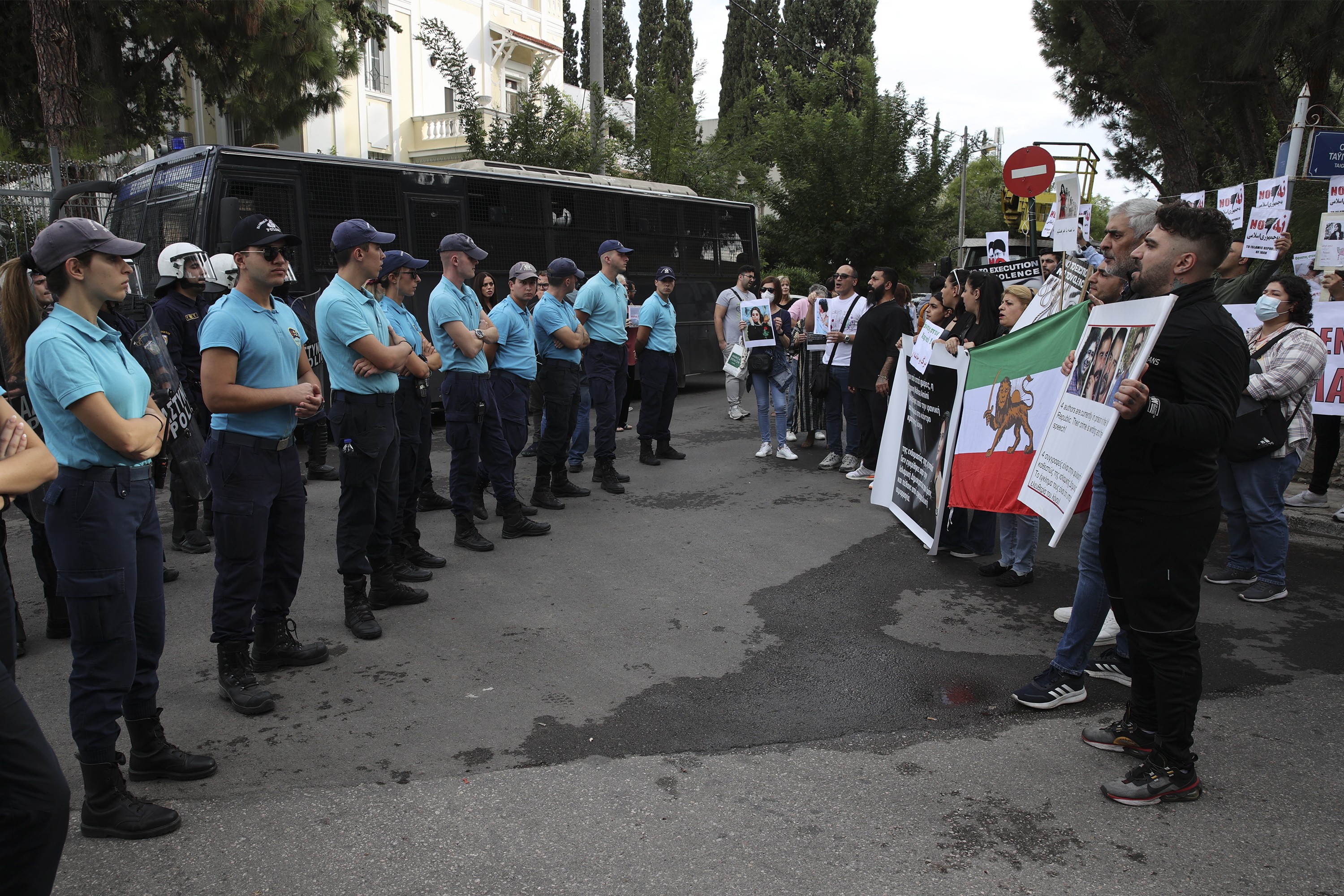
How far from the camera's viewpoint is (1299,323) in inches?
226

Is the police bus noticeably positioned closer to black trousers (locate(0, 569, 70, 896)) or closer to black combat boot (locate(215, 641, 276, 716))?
black combat boot (locate(215, 641, 276, 716))

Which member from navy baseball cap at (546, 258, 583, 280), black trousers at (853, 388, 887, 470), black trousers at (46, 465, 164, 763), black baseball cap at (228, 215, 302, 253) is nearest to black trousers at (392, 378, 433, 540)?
black baseball cap at (228, 215, 302, 253)

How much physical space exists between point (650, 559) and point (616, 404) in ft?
9.26

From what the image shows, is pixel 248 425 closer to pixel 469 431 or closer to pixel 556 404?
pixel 469 431

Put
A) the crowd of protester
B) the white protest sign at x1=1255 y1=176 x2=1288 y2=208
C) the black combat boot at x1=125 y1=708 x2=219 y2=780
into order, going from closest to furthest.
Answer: the crowd of protester → the black combat boot at x1=125 y1=708 x2=219 y2=780 → the white protest sign at x1=1255 y1=176 x2=1288 y2=208

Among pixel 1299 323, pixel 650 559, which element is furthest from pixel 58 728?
pixel 1299 323

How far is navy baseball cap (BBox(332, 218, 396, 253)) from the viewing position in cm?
476

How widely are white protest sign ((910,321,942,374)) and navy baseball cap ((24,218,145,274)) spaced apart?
5.05 metres

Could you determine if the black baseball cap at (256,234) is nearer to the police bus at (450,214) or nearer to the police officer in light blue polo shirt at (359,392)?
the police officer in light blue polo shirt at (359,392)

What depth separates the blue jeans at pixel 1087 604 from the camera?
389cm

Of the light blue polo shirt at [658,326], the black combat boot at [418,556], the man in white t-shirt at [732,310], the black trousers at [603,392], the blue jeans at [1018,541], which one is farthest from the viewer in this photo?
the man in white t-shirt at [732,310]

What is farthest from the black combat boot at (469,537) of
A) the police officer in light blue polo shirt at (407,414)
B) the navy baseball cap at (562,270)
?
the navy baseball cap at (562,270)

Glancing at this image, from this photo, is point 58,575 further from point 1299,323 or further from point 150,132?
point 150,132

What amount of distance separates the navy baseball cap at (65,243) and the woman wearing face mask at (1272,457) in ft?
19.5
